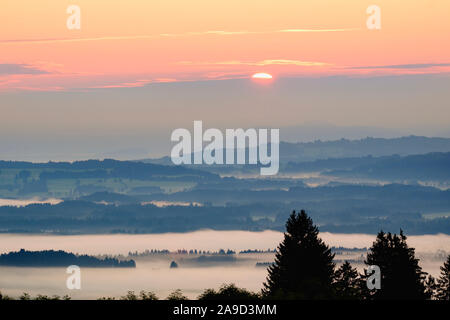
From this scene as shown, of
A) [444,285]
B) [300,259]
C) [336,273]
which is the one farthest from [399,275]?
[300,259]

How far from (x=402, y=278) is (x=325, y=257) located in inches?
495

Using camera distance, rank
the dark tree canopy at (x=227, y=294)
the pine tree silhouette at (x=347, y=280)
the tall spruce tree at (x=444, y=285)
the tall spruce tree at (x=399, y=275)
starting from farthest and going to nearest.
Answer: the pine tree silhouette at (x=347, y=280), the tall spruce tree at (x=444, y=285), the tall spruce tree at (x=399, y=275), the dark tree canopy at (x=227, y=294)

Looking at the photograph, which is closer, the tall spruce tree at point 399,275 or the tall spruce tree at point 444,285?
the tall spruce tree at point 399,275

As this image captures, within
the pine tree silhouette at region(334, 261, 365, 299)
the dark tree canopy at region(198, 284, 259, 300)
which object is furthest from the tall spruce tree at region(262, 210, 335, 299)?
the dark tree canopy at region(198, 284, 259, 300)

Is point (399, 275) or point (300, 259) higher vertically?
point (300, 259)

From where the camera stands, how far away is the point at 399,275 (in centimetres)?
13400

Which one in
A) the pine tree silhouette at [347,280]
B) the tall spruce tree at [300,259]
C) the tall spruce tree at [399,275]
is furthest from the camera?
the pine tree silhouette at [347,280]

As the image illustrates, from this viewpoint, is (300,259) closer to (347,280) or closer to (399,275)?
(347,280)

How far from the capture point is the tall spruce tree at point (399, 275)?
432 feet

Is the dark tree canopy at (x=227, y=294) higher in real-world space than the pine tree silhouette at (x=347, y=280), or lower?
lower

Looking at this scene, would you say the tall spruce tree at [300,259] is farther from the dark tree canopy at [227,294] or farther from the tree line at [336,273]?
the dark tree canopy at [227,294]

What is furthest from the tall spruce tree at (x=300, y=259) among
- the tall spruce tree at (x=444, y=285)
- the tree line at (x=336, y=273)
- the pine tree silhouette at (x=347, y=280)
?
the tall spruce tree at (x=444, y=285)
